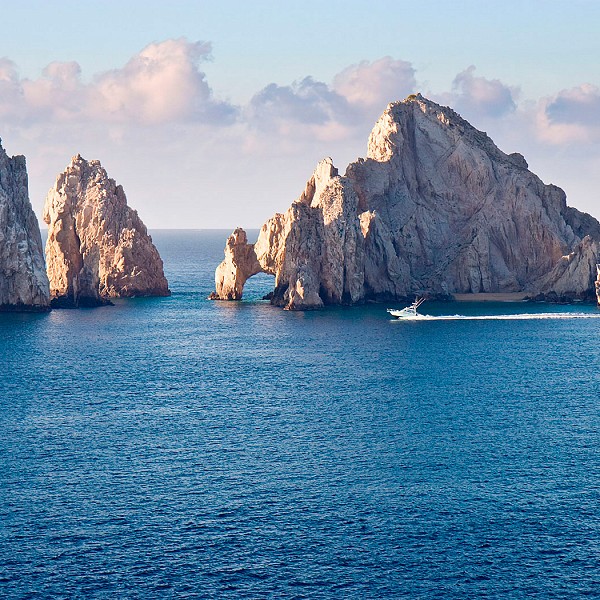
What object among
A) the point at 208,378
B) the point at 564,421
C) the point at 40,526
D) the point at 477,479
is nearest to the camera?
the point at 40,526

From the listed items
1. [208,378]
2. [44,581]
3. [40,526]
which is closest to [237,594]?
[44,581]

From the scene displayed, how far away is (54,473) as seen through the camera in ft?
324

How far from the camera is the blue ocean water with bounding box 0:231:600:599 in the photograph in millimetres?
76188

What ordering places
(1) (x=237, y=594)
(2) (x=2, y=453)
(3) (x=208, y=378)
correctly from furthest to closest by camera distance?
(3) (x=208, y=378), (2) (x=2, y=453), (1) (x=237, y=594)

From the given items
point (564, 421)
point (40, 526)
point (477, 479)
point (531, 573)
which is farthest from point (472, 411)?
point (40, 526)

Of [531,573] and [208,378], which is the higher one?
[208,378]

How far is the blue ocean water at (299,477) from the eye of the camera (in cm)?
7619

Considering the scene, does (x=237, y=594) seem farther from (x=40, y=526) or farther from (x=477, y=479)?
(x=477, y=479)

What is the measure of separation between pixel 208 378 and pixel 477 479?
60210 millimetres

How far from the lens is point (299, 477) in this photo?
97812 millimetres

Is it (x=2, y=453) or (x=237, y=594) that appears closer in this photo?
(x=237, y=594)

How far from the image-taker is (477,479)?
3841 inches

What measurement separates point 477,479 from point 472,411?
96.0ft

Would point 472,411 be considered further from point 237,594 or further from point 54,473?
point 237,594
